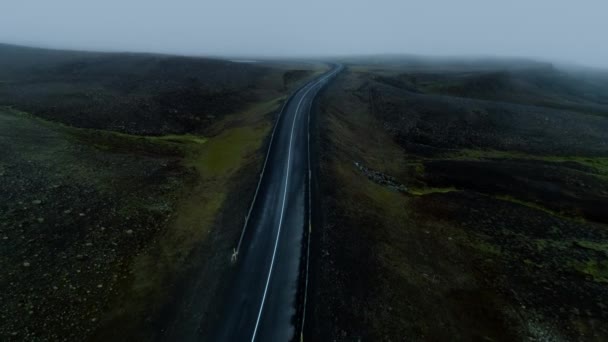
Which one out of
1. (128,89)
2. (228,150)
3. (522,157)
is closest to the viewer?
A: (228,150)

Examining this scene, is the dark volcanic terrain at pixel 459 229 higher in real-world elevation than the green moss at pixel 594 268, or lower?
higher

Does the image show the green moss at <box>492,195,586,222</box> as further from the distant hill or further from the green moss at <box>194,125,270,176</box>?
the distant hill

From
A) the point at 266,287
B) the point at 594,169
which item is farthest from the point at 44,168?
the point at 594,169

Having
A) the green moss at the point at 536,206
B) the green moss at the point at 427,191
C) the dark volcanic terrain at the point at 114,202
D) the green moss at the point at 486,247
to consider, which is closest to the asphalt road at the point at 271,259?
the dark volcanic terrain at the point at 114,202

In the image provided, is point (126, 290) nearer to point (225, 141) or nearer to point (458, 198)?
point (225, 141)

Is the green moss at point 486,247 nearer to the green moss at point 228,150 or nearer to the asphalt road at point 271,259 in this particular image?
the asphalt road at point 271,259

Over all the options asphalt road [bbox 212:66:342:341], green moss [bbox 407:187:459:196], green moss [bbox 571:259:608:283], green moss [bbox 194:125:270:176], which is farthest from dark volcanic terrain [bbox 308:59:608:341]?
green moss [bbox 194:125:270:176]

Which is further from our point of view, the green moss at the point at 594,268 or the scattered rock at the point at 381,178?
the scattered rock at the point at 381,178

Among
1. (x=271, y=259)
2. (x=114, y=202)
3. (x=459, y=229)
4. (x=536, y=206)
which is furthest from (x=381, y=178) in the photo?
(x=114, y=202)

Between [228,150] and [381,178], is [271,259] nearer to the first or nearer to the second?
[381,178]
